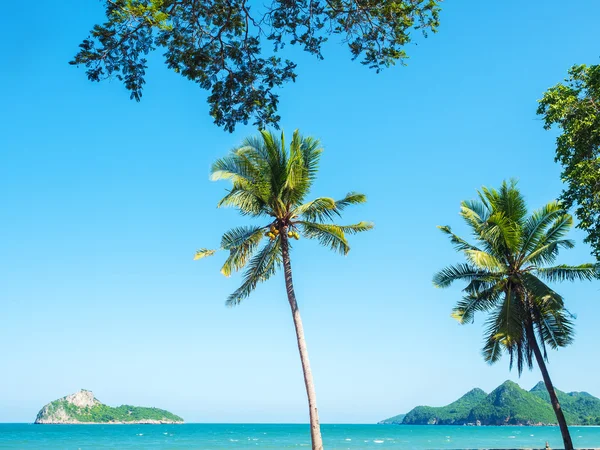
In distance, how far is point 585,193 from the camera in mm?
12031

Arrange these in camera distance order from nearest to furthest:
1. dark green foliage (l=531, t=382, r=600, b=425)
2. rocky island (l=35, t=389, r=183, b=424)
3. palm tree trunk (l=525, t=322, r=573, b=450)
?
palm tree trunk (l=525, t=322, r=573, b=450)
dark green foliage (l=531, t=382, r=600, b=425)
rocky island (l=35, t=389, r=183, b=424)

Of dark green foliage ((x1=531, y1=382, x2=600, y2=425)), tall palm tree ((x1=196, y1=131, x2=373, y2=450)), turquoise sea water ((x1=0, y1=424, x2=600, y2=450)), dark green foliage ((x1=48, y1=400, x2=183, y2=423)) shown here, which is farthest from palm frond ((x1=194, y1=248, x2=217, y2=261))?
dark green foliage ((x1=48, y1=400, x2=183, y2=423))

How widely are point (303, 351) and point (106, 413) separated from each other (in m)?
186

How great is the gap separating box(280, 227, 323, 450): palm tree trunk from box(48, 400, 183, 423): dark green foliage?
179 meters

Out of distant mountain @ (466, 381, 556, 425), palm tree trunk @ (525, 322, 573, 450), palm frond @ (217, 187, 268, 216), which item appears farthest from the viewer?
distant mountain @ (466, 381, 556, 425)

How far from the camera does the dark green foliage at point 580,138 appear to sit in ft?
39.1

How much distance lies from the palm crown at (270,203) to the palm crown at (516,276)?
5342mm

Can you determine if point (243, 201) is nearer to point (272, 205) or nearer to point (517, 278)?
point (272, 205)

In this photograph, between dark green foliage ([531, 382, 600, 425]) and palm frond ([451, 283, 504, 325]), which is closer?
palm frond ([451, 283, 504, 325])

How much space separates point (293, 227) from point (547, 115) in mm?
7237

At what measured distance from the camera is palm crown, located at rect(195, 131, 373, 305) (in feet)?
51.1

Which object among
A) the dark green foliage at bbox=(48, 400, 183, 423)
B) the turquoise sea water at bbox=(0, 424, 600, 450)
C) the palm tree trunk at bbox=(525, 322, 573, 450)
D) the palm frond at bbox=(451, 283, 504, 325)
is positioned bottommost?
the turquoise sea water at bbox=(0, 424, 600, 450)

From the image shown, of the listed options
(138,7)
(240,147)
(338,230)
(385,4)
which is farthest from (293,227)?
(138,7)

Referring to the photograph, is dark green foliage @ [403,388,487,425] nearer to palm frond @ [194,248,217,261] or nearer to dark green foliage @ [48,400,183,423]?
dark green foliage @ [48,400,183,423]
